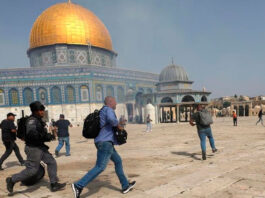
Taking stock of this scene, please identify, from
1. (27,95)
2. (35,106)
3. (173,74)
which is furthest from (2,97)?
(35,106)

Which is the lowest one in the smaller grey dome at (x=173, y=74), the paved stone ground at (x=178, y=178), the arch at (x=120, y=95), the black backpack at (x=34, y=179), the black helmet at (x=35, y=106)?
the paved stone ground at (x=178, y=178)

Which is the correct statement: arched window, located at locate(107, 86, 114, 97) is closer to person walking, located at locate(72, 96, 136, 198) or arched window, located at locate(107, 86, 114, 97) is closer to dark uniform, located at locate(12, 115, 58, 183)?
dark uniform, located at locate(12, 115, 58, 183)

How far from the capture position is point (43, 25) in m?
37.3

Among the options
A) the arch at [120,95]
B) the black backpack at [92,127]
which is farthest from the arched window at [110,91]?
the black backpack at [92,127]

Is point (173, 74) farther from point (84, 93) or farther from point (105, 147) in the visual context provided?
point (105, 147)

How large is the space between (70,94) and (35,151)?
28.3 metres

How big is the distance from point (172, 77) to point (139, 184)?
26.9m

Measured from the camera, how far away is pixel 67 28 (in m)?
36.7

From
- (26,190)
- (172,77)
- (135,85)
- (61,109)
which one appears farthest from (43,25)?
(26,190)

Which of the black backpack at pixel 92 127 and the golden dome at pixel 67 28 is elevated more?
the golden dome at pixel 67 28

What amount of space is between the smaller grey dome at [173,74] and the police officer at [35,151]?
2713 centimetres

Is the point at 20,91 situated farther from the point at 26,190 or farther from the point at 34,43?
the point at 26,190

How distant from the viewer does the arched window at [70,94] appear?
30688mm

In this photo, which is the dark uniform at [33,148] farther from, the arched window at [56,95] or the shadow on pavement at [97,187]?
the arched window at [56,95]
